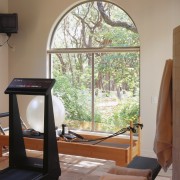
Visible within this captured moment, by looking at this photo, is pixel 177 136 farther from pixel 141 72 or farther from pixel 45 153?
pixel 141 72

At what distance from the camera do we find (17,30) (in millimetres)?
5652

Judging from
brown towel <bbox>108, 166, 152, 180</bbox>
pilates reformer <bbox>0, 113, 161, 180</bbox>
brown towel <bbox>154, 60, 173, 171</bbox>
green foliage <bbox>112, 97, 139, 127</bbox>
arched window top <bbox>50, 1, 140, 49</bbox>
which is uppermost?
arched window top <bbox>50, 1, 140, 49</bbox>

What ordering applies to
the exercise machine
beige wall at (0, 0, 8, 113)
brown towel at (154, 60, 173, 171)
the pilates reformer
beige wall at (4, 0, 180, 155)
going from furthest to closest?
beige wall at (0, 0, 8, 113) → beige wall at (4, 0, 180, 155) → the exercise machine → the pilates reformer → brown towel at (154, 60, 173, 171)

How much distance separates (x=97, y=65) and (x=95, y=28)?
683 mm

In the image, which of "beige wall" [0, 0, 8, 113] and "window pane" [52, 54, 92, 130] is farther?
"beige wall" [0, 0, 8, 113]

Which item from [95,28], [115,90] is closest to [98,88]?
[115,90]

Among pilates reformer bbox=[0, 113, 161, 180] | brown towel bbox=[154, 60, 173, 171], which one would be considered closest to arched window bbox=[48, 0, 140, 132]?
pilates reformer bbox=[0, 113, 161, 180]

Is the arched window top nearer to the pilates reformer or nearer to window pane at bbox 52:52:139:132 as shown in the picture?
window pane at bbox 52:52:139:132

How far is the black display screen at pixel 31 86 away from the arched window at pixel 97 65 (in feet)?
6.01

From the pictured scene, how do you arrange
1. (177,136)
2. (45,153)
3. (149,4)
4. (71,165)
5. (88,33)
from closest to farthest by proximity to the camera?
(177,136) → (45,153) → (71,165) → (149,4) → (88,33)

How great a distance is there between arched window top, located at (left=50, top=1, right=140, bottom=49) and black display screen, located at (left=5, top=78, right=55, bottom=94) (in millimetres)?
1915

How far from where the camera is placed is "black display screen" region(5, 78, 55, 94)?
356 cm

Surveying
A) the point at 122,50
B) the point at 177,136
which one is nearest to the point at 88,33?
the point at 122,50

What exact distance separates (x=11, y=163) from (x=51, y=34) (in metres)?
2.74
